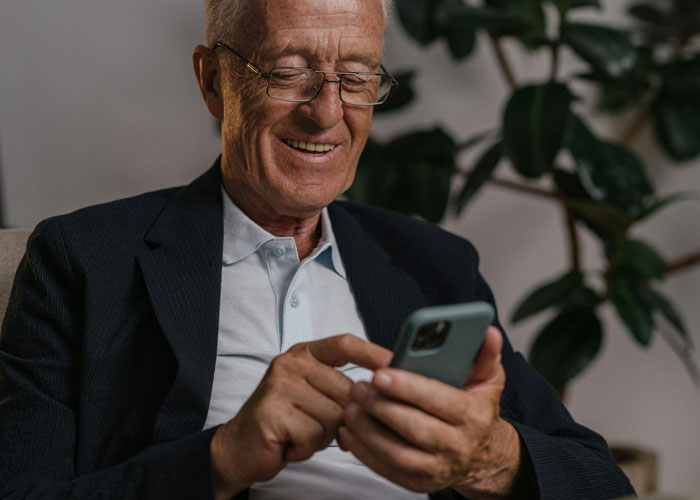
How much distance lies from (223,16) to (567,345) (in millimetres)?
1303

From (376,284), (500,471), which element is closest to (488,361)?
(500,471)

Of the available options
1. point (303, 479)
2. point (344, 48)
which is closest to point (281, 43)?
point (344, 48)

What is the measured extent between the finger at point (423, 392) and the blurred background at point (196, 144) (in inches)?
70.8

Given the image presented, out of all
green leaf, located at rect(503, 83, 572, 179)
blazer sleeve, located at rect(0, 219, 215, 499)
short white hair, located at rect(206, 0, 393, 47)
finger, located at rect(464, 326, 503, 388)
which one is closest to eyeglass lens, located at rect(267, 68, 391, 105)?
short white hair, located at rect(206, 0, 393, 47)

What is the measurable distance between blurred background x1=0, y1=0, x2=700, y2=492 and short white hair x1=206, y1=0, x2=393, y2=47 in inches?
47.2

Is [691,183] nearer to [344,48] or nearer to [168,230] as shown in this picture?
[344,48]

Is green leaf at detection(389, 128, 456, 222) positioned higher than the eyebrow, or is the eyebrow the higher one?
the eyebrow

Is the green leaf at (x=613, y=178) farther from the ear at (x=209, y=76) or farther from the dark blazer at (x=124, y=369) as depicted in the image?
the ear at (x=209, y=76)

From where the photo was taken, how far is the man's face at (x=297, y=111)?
1.09m

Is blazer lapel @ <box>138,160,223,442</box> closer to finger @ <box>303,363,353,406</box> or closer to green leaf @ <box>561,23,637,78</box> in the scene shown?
finger @ <box>303,363,353,406</box>

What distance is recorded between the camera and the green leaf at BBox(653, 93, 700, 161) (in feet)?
7.60

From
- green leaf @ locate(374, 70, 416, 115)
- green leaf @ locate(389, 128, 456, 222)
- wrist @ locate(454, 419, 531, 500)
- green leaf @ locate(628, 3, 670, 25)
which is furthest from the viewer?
green leaf @ locate(628, 3, 670, 25)

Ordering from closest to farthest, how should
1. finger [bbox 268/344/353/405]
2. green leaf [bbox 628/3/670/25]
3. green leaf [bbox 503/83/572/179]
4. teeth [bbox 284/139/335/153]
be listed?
1. finger [bbox 268/344/353/405]
2. teeth [bbox 284/139/335/153]
3. green leaf [bbox 503/83/572/179]
4. green leaf [bbox 628/3/670/25]

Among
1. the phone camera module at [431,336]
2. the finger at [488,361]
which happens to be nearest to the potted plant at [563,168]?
the finger at [488,361]
